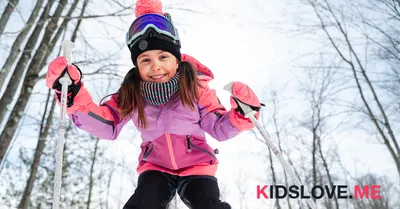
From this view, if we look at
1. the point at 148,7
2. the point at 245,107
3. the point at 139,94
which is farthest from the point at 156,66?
the point at 245,107

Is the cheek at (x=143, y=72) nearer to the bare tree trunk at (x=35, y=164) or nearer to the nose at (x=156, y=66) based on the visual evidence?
the nose at (x=156, y=66)

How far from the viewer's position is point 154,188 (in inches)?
94.7

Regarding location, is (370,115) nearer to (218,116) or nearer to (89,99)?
(218,116)

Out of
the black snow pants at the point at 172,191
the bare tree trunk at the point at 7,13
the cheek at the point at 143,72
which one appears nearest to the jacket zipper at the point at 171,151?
the black snow pants at the point at 172,191

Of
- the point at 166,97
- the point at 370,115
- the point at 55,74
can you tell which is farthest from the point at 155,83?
the point at 370,115

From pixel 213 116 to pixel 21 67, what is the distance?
13.1 ft

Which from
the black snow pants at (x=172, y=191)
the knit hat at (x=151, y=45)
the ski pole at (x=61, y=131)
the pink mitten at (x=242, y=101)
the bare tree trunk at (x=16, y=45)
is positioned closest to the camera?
the ski pole at (x=61, y=131)

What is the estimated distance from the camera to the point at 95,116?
101 inches

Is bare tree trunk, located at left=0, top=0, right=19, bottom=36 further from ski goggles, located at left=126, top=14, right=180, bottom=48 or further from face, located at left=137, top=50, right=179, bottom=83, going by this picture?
face, located at left=137, top=50, right=179, bottom=83

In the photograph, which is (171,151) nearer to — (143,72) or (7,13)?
(143,72)

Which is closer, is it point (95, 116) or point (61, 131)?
point (61, 131)

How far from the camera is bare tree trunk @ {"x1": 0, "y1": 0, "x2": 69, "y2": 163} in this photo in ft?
16.5

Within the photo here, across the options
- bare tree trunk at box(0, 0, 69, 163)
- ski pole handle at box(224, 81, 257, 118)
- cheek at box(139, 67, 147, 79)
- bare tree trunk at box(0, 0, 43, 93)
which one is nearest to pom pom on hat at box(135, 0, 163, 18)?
cheek at box(139, 67, 147, 79)

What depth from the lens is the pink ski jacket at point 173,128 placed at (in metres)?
2.55
